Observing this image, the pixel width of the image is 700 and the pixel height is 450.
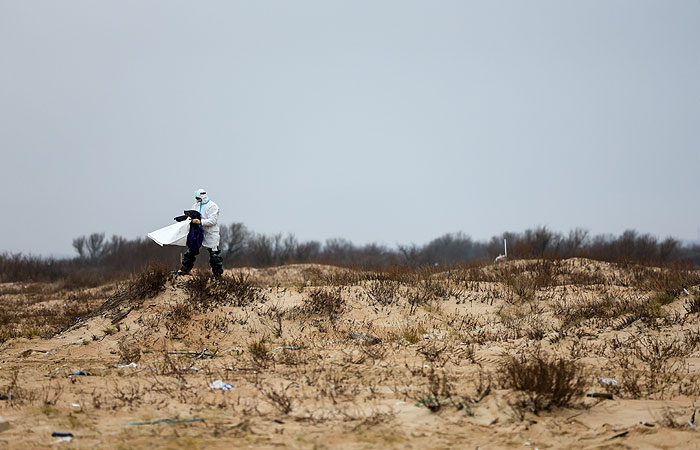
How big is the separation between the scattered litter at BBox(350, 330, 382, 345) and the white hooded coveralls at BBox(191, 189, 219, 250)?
3853mm

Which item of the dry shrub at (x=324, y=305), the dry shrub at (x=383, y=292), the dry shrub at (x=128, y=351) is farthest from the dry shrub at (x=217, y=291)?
the dry shrub at (x=383, y=292)

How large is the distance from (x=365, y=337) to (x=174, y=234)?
4.63m

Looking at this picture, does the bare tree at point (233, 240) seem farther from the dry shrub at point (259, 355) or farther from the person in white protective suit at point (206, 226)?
the dry shrub at point (259, 355)

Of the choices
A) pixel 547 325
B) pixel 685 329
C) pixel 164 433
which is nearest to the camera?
pixel 164 433

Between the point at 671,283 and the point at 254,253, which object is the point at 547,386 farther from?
the point at 254,253

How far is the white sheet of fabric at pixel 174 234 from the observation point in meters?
10.8

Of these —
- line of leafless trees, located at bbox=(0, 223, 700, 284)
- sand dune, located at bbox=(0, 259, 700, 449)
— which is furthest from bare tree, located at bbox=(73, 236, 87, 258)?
sand dune, located at bbox=(0, 259, 700, 449)

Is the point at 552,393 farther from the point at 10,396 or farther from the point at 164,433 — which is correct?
the point at 10,396

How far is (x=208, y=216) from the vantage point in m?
11.1

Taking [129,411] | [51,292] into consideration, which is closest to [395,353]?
[129,411]

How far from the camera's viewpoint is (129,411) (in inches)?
204

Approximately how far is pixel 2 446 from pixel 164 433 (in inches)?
47.4

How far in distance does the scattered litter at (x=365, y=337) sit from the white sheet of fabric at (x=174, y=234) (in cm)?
417

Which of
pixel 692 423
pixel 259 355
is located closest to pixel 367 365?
pixel 259 355
